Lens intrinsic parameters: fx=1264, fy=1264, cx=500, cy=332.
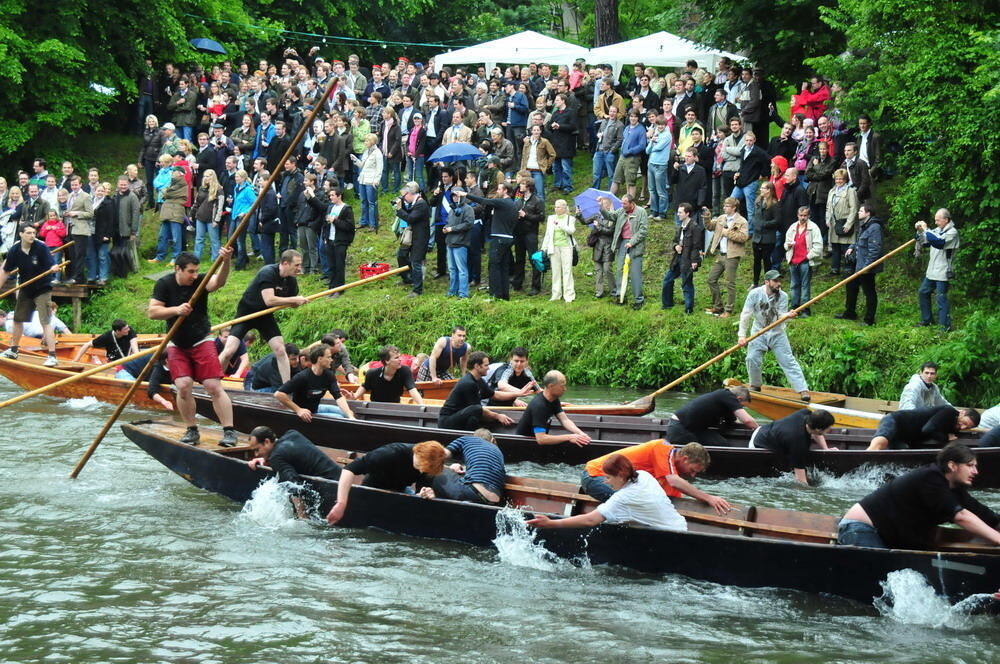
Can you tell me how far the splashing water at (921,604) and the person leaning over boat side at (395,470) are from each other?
371cm

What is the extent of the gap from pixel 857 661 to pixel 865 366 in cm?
918

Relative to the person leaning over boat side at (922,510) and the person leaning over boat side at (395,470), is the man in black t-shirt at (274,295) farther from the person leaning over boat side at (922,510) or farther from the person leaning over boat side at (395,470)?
the person leaning over boat side at (922,510)

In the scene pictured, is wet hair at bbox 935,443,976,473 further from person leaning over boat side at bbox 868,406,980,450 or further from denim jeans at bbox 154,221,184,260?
denim jeans at bbox 154,221,184,260

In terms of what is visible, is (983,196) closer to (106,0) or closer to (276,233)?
(276,233)

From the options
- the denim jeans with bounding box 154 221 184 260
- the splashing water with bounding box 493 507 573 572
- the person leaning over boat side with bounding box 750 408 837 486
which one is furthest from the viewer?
the denim jeans with bounding box 154 221 184 260

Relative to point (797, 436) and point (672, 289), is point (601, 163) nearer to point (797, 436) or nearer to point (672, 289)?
point (672, 289)

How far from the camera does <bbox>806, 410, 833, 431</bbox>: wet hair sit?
12.6m

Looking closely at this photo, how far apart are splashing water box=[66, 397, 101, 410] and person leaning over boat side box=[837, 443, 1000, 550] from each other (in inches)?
449

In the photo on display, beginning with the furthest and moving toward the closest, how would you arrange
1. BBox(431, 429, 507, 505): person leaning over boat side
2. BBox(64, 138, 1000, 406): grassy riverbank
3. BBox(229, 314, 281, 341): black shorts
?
BBox(64, 138, 1000, 406): grassy riverbank → BBox(229, 314, 281, 341): black shorts → BBox(431, 429, 507, 505): person leaning over boat side

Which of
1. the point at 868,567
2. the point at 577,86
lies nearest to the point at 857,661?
the point at 868,567

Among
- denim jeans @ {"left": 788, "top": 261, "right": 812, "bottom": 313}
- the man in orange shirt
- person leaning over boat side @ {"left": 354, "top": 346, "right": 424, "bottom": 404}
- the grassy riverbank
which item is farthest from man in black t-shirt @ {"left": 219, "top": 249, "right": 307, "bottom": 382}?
denim jeans @ {"left": 788, "top": 261, "right": 812, "bottom": 313}

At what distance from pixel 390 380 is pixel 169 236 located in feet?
37.6

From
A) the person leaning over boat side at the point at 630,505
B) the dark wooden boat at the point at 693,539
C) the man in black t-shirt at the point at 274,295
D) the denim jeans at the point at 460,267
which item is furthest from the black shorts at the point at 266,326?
the denim jeans at the point at 460,267

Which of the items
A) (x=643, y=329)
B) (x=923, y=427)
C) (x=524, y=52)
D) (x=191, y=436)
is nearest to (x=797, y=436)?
(x=923, y=427)
